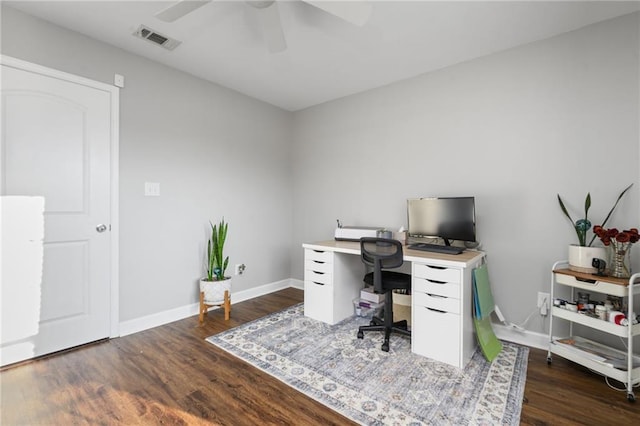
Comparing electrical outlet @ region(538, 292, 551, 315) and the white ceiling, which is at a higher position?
the white ceiling

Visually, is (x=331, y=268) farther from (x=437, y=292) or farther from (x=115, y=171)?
(x=115, y=171)

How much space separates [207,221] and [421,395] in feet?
8.17

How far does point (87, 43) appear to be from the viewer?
2322 mm

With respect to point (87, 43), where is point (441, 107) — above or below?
below

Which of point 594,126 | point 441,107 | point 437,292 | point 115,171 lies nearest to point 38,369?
point 115,171

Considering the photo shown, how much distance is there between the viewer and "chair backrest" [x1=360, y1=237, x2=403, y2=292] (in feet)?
7.42

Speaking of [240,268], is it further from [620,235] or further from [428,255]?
[620,235]

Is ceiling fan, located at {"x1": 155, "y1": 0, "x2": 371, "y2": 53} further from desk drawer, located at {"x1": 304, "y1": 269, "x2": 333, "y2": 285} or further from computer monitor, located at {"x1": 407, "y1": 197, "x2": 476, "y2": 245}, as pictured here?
desk drawer, located at {"x1": 304, "y1": 269, "x2": 333, "y2": 285}

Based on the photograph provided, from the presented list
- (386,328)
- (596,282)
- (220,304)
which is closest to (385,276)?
(386,328)

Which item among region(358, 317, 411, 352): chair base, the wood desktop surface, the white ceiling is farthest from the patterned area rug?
the white ceiling

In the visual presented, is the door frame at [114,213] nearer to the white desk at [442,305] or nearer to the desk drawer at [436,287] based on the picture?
the white desk at [442,305]

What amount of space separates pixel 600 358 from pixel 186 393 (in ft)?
8.43

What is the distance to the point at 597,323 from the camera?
1.82 m

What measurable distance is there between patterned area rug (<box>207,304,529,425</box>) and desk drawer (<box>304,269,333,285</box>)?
41 cm
